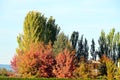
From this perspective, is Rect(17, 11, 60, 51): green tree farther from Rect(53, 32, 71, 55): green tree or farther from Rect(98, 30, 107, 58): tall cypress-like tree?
Rect(98, 30, 107, 58): tall cypress-like tree

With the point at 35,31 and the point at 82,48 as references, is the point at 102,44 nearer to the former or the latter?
the point at 82,48

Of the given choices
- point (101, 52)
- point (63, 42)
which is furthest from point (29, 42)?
point (101, 52)

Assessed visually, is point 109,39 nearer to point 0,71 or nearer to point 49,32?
point 49,32

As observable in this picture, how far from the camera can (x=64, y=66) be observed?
122 ft

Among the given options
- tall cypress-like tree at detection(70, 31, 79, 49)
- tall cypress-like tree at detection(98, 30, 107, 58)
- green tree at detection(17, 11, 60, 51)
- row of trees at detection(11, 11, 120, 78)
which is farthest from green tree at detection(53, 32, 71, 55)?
tall cypress-like tree at detection(70, 31, 79, 49)

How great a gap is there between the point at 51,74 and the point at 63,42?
8.70 m

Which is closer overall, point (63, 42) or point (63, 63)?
point (63, 63)

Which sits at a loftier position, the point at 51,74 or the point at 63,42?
the point at 63,42

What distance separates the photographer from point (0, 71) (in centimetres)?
4319

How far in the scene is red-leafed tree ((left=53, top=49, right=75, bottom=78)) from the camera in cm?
3684

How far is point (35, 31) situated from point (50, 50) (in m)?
10.0

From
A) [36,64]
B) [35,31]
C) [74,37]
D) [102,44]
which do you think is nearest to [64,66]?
[36,64]

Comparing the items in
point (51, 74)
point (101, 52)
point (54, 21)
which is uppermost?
point (54, 21)

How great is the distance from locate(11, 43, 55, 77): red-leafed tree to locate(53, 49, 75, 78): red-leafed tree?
57 centimetres
